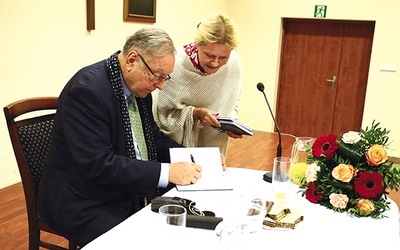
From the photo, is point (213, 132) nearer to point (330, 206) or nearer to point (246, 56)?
point (330, 206)

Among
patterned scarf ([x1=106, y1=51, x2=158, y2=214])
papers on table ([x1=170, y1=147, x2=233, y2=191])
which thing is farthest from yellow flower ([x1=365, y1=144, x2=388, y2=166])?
patterned scarf ([x1=106, y1=51, x2=158, y2=214])

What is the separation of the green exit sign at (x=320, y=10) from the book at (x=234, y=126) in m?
4.41

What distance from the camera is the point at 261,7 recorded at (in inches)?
252

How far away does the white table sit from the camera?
1206 mm

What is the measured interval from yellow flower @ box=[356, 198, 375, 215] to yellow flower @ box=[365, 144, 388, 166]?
0.13 m

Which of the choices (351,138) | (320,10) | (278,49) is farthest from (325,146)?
(278,49)

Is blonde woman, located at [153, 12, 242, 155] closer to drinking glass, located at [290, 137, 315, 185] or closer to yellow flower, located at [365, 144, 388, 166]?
drinking glass, located at [290, 137, 315, 185]

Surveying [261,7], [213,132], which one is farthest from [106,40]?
[261,7]

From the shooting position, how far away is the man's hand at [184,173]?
1.63m

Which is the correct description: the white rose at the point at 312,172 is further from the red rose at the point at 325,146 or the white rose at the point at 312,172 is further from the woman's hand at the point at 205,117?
the woman's hand at the point at 205,117

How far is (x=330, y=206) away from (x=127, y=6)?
3.61 meters

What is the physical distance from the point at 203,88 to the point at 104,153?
942 mm

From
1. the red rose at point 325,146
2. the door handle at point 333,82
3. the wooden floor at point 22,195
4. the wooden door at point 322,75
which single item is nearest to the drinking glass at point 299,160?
the red rose at point 325,146

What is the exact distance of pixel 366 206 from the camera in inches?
59.2
